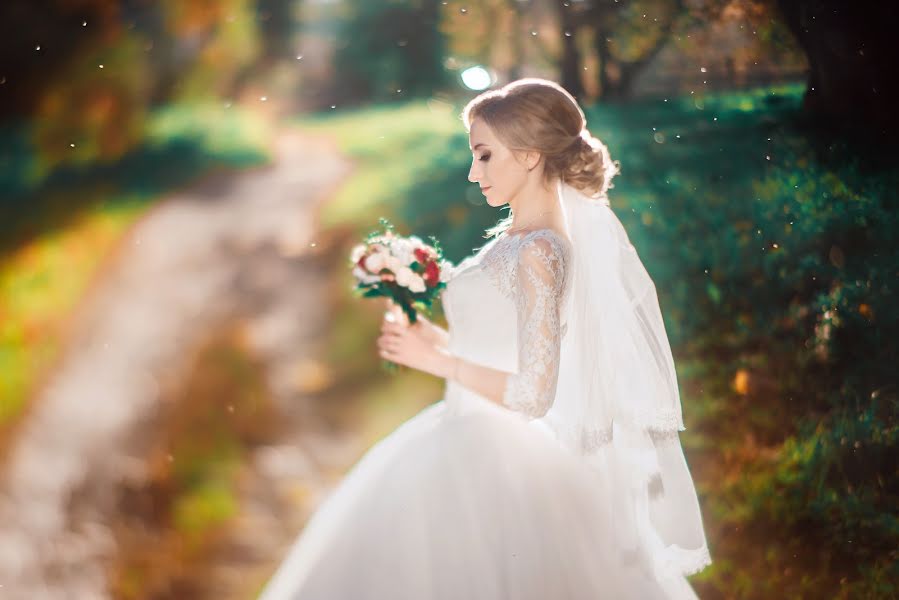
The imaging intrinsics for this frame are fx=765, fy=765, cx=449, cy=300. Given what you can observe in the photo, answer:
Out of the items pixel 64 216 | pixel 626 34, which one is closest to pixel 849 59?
pixel 626 34

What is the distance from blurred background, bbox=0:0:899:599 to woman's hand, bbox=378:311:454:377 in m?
0.90

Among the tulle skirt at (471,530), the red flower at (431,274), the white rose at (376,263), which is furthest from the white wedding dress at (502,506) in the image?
the white rose at (376,263)

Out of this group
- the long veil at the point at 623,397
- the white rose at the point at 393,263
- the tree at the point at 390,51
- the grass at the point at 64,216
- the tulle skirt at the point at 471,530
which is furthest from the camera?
the tree at the point at 390,51

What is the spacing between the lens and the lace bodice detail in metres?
1.49

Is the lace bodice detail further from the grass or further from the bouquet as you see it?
the grass

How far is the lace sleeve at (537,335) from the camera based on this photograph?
1.49 metres

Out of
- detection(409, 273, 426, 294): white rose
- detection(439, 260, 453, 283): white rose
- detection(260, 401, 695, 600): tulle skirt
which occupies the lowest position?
detection(260, 401, 695, 600): tulle skirt

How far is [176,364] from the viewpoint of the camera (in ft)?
8.46

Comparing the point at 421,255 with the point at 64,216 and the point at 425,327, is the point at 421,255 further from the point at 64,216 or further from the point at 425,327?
the point at 64,216

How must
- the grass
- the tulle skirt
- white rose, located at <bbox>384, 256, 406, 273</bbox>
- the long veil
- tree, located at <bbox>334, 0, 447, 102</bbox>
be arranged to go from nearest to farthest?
the tulle skirt < the long veil < white rose, located at <bbox>384, 256, 406, 273</bbox> < the grass < tree, located at <bbox>334, 0, 447, 102</bbox>

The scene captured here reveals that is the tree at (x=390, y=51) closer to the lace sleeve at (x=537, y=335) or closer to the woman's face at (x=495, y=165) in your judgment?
the woman's face at (x=495, y=165)

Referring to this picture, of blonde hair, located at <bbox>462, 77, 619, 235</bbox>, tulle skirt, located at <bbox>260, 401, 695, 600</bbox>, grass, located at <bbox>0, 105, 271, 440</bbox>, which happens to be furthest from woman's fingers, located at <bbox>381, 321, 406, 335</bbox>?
grass, located at <bbox>0, 105, 271, 440</bbox>

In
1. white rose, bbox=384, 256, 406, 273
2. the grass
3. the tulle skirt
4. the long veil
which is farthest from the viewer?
the grass

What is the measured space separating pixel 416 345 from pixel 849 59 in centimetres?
194
